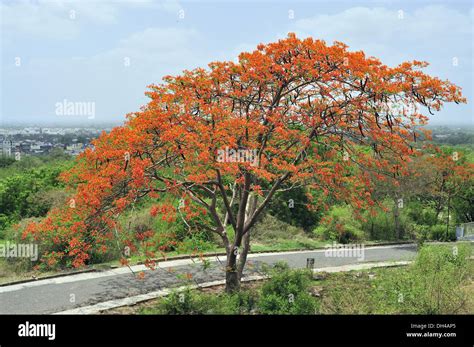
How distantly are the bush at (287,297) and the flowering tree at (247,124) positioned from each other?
67.8 inches

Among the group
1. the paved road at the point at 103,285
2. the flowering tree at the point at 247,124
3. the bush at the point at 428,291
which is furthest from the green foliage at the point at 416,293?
the paved road at the point at 103,285

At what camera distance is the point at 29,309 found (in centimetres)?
1012

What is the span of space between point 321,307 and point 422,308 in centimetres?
210

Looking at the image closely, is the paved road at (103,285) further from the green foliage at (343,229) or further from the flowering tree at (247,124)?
the green foliage at (343,229)

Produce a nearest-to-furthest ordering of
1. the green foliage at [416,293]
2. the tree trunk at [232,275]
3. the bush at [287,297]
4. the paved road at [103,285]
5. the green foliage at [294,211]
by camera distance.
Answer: the green foliage at [416,293] < the bush at [287,297] < the paved road at [103,285] < the tree trunk at [232,275] < the green foliage at [294,211]

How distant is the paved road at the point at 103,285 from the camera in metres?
10.5

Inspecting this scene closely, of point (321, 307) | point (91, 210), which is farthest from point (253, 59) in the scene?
point (321, 307)

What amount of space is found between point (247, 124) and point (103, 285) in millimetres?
5896

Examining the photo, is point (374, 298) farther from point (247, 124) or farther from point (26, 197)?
point (26, 197)

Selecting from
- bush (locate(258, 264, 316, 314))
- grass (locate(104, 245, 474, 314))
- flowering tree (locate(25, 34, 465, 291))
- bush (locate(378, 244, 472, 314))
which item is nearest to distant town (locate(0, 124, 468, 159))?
flowering tree (locate(25, 34, 465, 291))

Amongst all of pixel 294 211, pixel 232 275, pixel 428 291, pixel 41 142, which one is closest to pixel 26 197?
pixel 294 211

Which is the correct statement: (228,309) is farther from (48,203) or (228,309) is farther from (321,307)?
(48,203)
